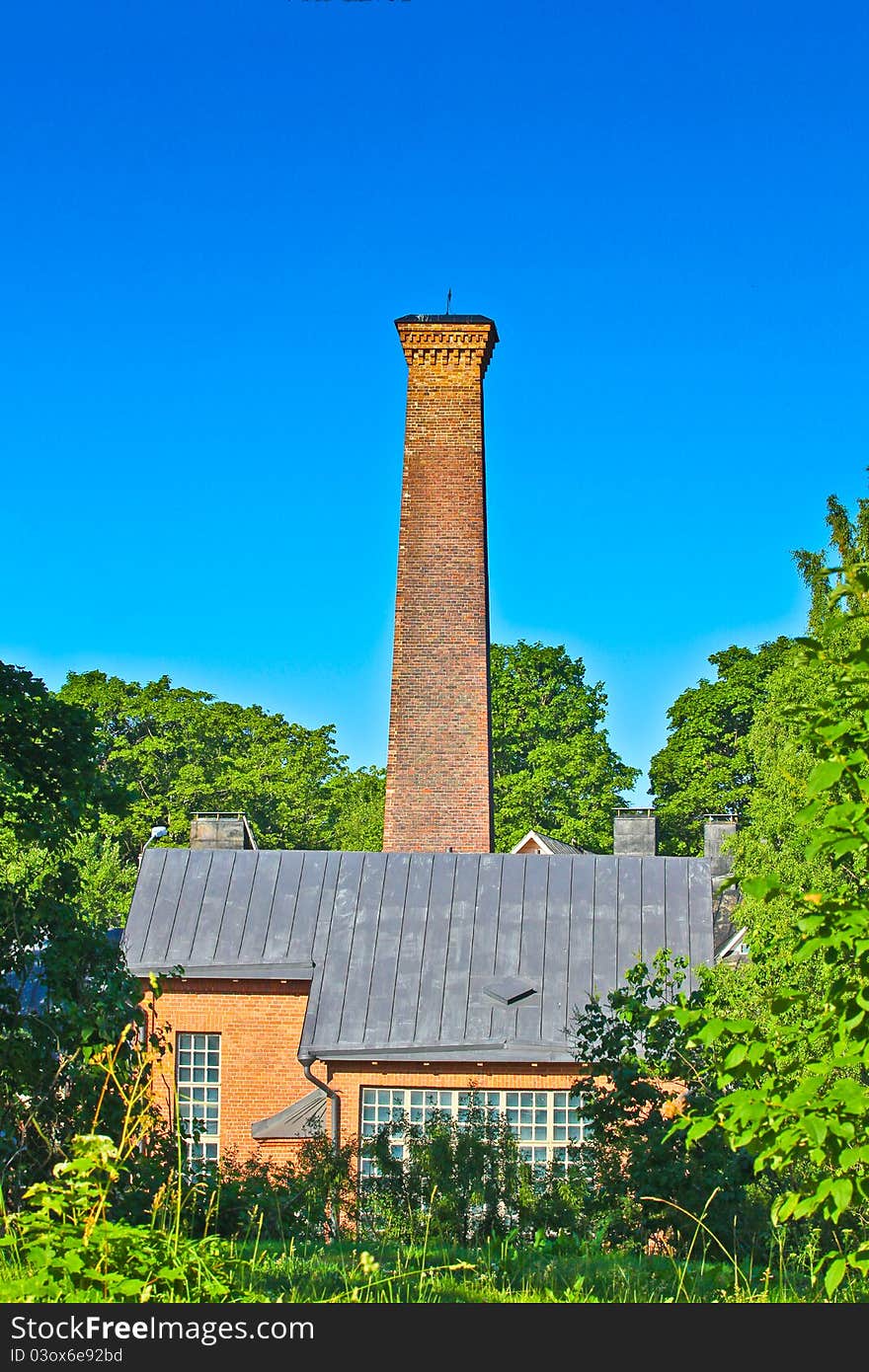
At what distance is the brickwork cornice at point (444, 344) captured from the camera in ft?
88.3

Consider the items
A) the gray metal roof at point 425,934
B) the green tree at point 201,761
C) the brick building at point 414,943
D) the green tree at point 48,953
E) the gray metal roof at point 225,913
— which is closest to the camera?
the green tree at point 48,953

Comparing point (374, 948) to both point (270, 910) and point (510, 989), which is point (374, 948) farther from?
point (510, 989)

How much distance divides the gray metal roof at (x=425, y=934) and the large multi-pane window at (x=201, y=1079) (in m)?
1.21

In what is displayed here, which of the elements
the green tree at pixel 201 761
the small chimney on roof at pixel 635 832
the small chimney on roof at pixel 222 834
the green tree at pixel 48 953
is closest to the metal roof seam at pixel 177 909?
the small chimney on roof at pixel 222 834

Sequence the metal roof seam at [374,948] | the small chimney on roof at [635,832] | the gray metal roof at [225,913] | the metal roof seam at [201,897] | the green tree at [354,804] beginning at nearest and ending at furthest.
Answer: the metal roof seam at [374,948], the gray metal roof at [225,913], the metal roof seam at [201,897], the small chimney on roof at [635,832], the green tree at [354,804]

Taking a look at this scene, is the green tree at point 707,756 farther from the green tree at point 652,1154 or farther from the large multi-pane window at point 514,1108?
the green tree at point 652,1154

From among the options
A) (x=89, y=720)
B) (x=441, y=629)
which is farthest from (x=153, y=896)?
(x=89, y=720)

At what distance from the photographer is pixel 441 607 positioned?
2598cm

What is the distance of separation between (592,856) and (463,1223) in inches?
527

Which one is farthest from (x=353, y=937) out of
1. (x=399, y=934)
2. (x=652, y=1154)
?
(x=652, y=1154)

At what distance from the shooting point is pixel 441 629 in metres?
25.9

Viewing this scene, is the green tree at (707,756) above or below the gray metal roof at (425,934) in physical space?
above

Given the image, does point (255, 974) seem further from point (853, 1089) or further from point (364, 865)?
point (853, 1089)

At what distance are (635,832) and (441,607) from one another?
6.24m
